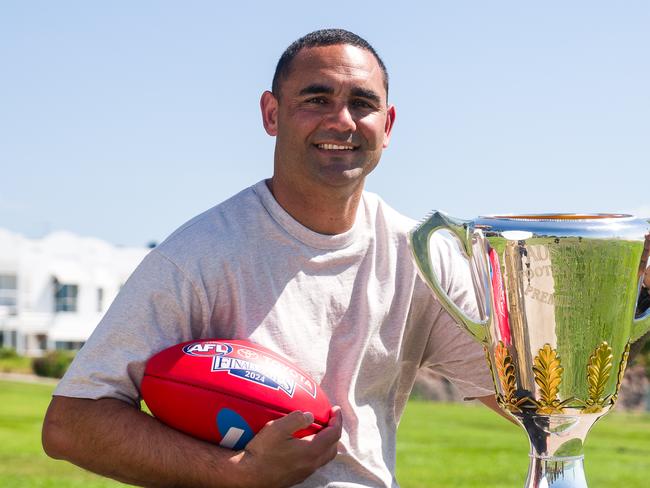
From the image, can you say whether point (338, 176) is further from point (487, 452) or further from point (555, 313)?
point (487, 452)

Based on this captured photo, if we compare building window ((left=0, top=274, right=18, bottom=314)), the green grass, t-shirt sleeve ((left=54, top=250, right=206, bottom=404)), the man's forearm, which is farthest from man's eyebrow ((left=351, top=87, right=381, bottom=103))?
building window ((left=0, top=274, right=18, bottom=314))

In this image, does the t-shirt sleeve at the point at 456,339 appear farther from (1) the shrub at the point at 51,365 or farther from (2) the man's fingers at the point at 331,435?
(1) the shrub at the point at 51,365

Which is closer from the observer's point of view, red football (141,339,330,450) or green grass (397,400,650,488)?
red football (141,339,330,450)

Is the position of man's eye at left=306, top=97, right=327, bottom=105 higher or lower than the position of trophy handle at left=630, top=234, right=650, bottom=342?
higher

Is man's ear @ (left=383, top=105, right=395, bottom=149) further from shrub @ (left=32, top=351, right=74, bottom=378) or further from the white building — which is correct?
the white building

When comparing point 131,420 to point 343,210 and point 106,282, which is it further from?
point 106,282

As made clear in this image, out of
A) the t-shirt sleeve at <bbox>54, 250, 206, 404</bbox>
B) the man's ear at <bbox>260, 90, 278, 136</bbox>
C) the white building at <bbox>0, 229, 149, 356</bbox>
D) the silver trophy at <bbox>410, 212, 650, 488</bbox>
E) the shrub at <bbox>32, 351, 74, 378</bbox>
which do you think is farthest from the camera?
the white building at <bbox>0, 229, 149, 356</bbox>

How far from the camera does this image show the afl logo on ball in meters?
2.57

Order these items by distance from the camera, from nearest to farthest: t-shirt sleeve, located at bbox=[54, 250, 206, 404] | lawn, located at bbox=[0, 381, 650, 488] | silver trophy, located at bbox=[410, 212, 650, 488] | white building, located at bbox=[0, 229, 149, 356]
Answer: silver trophy, located at bbox=[410, 212, 650, 488], t-shirt sleeve, located at bbox=[54, 250, 206, 404], lawn, located at bbox=[0, 381, 650, 488], white building, located at bbox=[0, 229, 149, 356]

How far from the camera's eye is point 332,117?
278 centimetres

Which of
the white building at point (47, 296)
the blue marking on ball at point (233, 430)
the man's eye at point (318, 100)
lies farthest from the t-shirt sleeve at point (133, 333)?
the white building at point (47, 296)

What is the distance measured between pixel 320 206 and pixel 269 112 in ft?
1.18

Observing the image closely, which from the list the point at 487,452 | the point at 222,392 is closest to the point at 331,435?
the point at 222,392

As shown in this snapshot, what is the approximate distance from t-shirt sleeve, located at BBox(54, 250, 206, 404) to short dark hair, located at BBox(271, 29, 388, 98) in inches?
25.0
